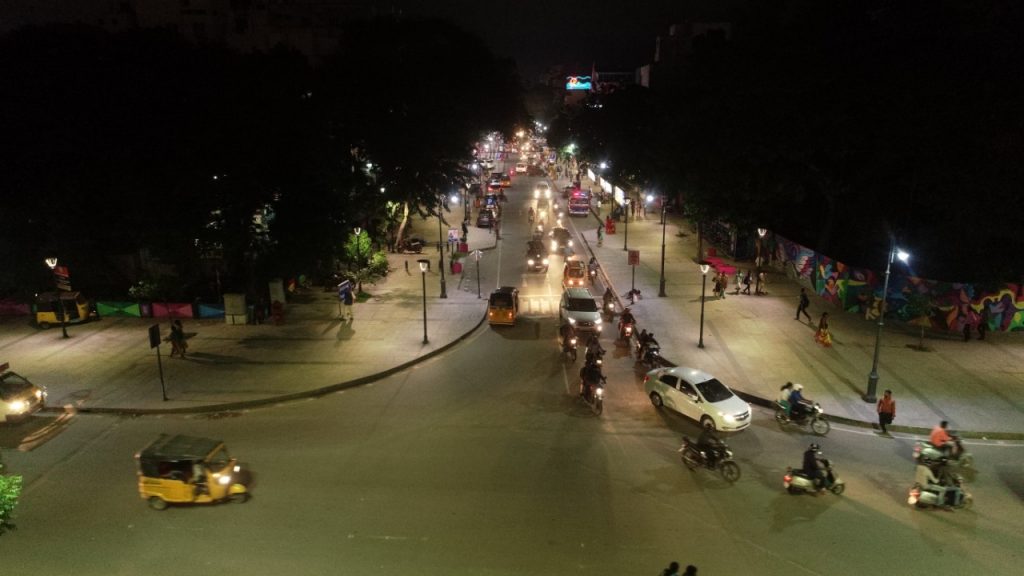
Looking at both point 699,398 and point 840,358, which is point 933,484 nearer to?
point 699,398

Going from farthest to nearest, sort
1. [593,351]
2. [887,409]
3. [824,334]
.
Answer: [824,334] < [593,351] < [887,409]

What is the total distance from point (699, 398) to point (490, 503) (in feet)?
22.3

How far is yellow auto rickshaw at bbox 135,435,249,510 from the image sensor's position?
13164mm

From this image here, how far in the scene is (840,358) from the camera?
22062 mm

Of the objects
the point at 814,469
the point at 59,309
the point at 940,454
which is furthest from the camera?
the point at 59,309

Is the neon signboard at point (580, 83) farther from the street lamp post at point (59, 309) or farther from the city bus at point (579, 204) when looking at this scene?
the street lamp post at point (59, 309)

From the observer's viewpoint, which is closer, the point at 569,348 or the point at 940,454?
the point at 940,454

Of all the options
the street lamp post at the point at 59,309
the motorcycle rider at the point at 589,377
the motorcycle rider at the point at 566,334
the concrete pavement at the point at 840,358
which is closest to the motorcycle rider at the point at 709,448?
the motorcycle rider at the point at 589,377

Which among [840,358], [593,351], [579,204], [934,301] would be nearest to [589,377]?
[593,351]

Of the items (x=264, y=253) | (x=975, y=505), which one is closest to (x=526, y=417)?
(x=975, y=505)

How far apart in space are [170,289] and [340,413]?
1415cm

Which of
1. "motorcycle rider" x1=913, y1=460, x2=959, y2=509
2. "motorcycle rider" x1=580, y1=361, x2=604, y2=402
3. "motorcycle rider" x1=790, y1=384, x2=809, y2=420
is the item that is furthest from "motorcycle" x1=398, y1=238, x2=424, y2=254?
"motorcycle rider" x1=913, y1=460, x2=959, y2=509

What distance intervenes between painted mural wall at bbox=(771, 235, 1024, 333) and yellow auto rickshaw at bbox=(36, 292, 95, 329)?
101 ft

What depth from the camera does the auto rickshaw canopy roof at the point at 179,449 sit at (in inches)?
518
